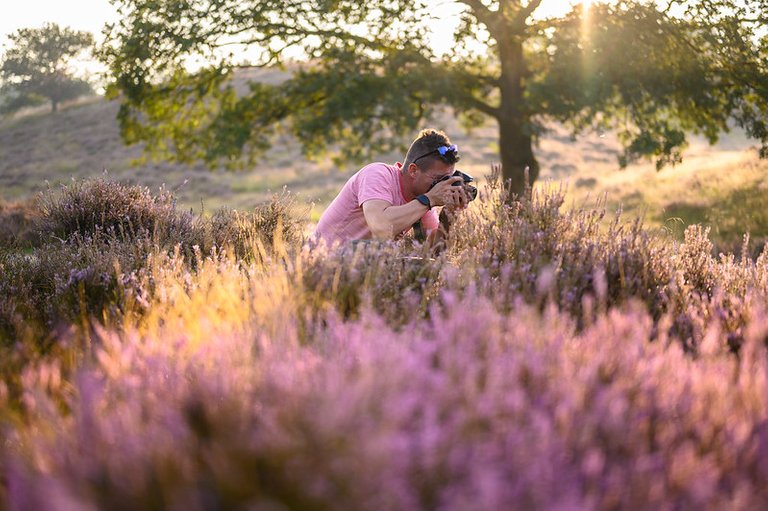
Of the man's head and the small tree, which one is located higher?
the small tree

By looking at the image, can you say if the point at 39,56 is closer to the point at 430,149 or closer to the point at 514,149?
the point at 514,149

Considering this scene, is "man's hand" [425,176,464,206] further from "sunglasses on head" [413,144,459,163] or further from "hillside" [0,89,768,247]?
"hillside" [0,89,768,247]

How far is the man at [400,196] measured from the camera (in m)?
4.95

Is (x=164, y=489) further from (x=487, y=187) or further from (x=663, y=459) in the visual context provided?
(x=487, y=187)

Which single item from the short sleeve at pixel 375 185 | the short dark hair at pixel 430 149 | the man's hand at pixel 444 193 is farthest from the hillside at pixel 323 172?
the man's hand at pixel 444 193

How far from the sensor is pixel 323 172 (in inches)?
1371

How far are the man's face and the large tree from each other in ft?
19.6

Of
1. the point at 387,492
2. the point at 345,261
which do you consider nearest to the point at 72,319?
the point at 345,261

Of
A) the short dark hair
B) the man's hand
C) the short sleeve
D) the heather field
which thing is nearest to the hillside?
the short dark hair

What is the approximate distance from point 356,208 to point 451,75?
6715 millimetres

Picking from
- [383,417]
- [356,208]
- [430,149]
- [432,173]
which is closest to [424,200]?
[432,173]

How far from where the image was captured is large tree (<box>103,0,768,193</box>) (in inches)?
419

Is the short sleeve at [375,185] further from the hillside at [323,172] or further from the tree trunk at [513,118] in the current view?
the tree trunk at [513,118]

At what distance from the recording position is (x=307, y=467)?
1584 mm
